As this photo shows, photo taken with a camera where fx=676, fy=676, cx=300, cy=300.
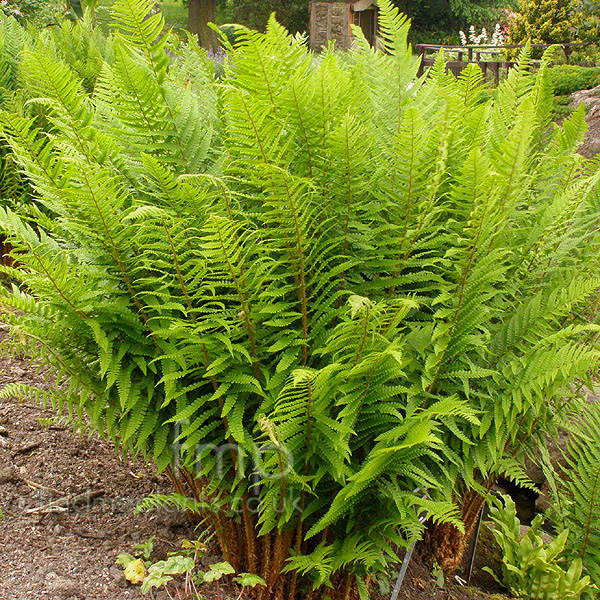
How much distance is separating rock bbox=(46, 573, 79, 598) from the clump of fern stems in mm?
457

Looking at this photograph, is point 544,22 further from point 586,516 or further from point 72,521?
point 72,521

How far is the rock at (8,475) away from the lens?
263 centimetres

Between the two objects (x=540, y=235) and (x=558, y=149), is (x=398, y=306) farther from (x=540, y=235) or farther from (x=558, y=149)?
(x=558, y=149)

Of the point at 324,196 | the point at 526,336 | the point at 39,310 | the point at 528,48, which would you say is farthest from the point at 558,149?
the point at 39,310

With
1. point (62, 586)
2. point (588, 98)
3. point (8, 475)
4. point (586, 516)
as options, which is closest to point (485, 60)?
point (588, 98)

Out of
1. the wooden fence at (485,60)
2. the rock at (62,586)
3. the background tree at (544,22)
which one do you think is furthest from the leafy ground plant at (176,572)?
the background tree at (544,22)

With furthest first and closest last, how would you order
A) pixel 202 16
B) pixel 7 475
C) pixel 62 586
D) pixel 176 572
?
pixel 202 16
pixel 7 475
pixel 62 586
pixel 176 572

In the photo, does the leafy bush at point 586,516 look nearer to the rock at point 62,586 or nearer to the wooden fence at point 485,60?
the rock at point 62,586

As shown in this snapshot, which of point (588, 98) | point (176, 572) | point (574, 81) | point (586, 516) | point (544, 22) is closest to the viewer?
point (176, 572)

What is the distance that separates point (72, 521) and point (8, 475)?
0.37 metres

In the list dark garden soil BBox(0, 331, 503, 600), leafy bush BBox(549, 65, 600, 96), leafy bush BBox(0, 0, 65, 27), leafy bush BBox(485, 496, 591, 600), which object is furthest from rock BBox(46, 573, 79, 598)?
leafy bush BBox(549, 65, 600, 96)

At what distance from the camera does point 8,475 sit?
264 cm

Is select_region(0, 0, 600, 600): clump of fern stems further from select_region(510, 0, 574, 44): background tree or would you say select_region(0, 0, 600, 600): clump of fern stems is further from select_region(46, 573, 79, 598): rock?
select_region(510, 0, 574, 44): background tree

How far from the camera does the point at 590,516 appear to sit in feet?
9.18
